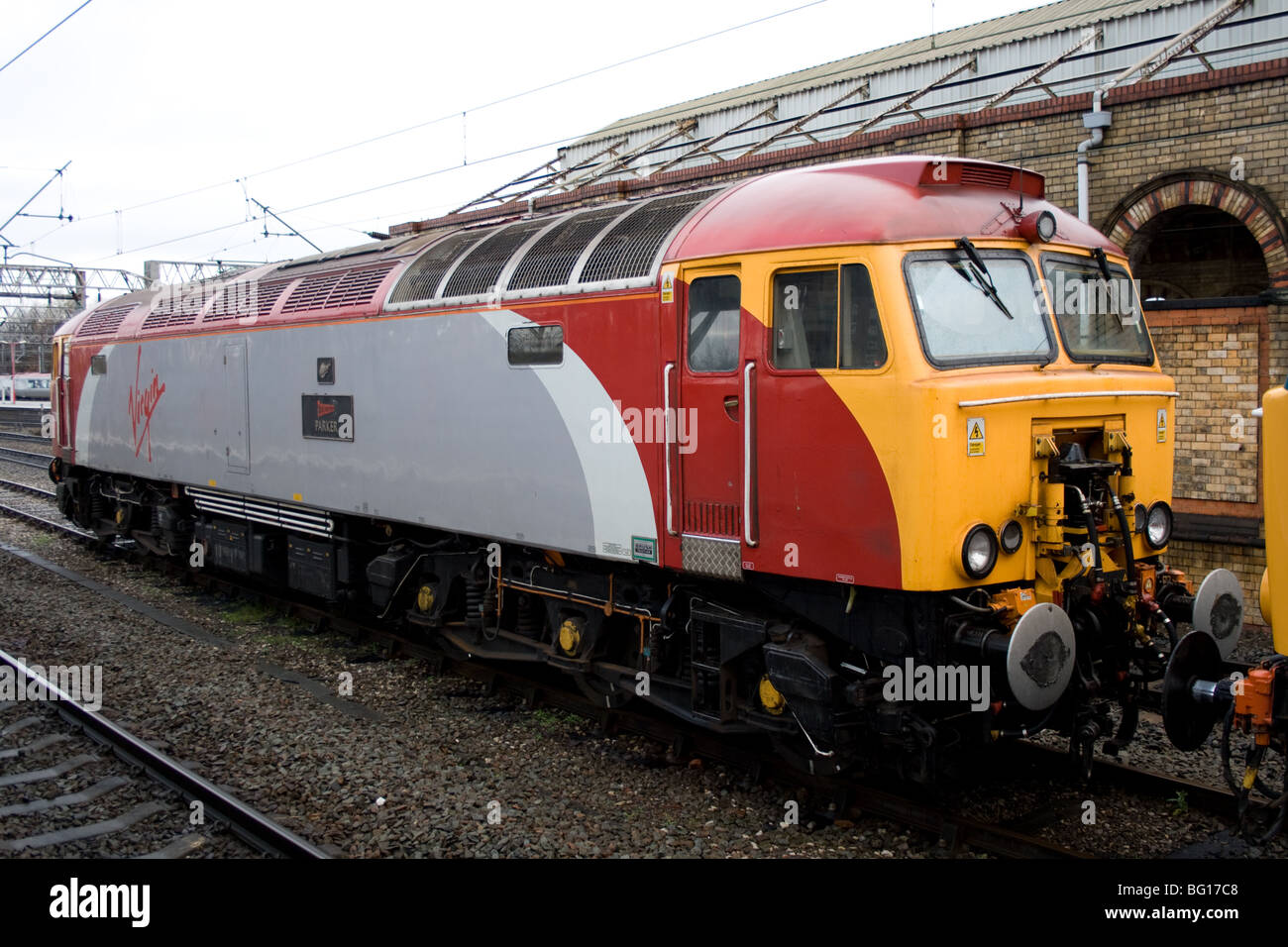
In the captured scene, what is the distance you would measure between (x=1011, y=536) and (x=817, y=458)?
3.78 ft

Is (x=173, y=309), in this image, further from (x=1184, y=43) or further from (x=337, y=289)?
(x=1184, y=43)

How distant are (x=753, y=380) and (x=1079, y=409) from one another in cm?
191

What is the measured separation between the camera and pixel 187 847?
20.9ft

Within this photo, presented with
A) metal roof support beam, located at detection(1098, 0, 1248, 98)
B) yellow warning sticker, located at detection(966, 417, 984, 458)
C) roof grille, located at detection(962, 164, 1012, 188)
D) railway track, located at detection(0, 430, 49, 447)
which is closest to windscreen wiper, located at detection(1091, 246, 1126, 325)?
roof grille, located at detection(962, 164, 1012, 188)

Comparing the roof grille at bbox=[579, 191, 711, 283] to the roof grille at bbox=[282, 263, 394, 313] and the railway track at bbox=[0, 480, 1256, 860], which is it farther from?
the railway track at bbox=[0, 480, 1256, 860]

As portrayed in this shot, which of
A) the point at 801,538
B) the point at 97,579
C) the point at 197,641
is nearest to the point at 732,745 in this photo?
the point at 801,538

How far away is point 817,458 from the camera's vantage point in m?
6.14

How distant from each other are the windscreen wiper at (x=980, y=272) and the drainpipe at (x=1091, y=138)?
21.1 ft

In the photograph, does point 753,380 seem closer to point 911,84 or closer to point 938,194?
point 938,194

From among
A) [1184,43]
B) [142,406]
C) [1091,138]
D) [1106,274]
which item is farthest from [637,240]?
[142,406]

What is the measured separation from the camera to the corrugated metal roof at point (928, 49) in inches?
687

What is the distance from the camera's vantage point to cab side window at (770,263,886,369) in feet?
19.6

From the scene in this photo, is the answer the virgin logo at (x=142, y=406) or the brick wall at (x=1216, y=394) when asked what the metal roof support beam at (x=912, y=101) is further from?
the virgin logo at (x=142, y=406)

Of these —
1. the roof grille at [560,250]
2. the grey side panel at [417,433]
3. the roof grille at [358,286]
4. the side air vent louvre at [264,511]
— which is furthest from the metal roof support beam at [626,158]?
the roof grille at [560,250]
